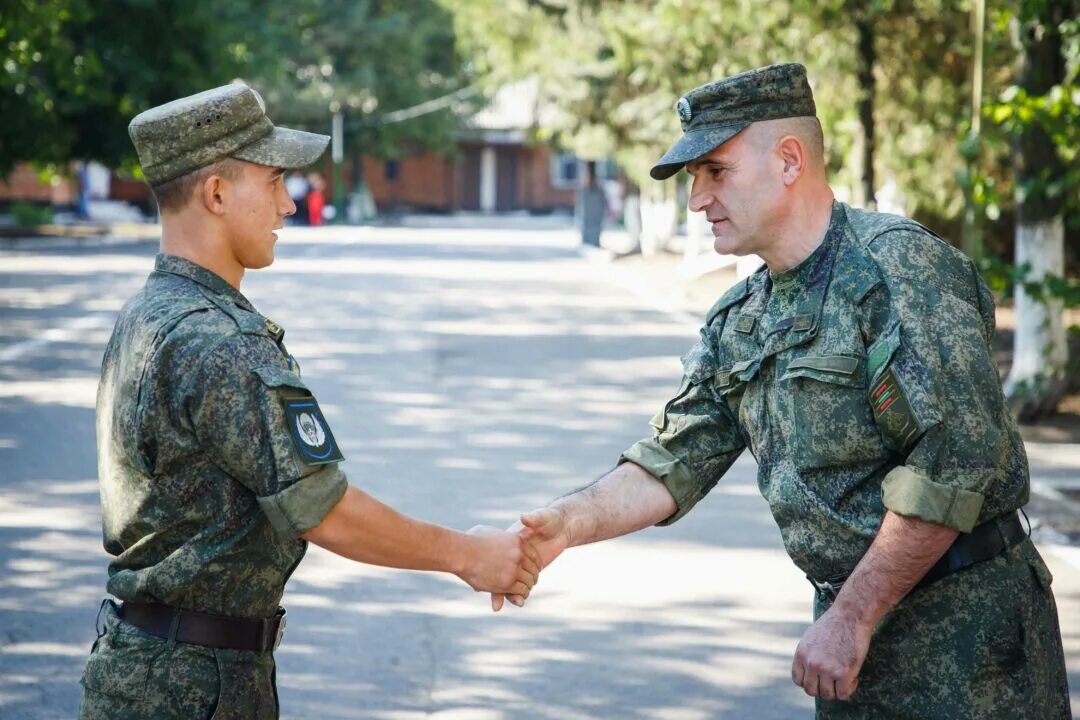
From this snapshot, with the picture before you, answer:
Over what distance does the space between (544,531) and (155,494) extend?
122 centimetres

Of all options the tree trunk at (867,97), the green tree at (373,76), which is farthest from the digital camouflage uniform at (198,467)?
the green tree at (373,76)

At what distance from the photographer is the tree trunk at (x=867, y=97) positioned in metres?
16.6

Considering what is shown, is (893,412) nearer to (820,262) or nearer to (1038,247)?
(820,262)

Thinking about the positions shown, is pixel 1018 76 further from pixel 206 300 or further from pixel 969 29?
pixel 206 300

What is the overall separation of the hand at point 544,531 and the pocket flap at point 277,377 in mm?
1075

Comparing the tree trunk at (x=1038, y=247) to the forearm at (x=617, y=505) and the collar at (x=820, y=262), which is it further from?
the collar at (x=820, y=262)

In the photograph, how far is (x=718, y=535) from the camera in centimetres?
857

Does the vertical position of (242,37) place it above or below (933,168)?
above

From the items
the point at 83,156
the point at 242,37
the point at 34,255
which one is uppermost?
the point at 242,37

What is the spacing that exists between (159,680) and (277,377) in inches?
26.5

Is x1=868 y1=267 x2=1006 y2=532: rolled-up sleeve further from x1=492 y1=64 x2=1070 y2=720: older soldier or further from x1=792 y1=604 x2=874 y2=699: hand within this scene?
x1=792 y1=604 x2=874 y2=699: hand

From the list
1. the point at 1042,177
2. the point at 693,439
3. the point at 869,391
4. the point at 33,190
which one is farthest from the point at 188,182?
the point at 33,190

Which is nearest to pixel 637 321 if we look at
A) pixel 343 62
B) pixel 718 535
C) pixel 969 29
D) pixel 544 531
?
pixel 969 29

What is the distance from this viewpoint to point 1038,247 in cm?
1218
